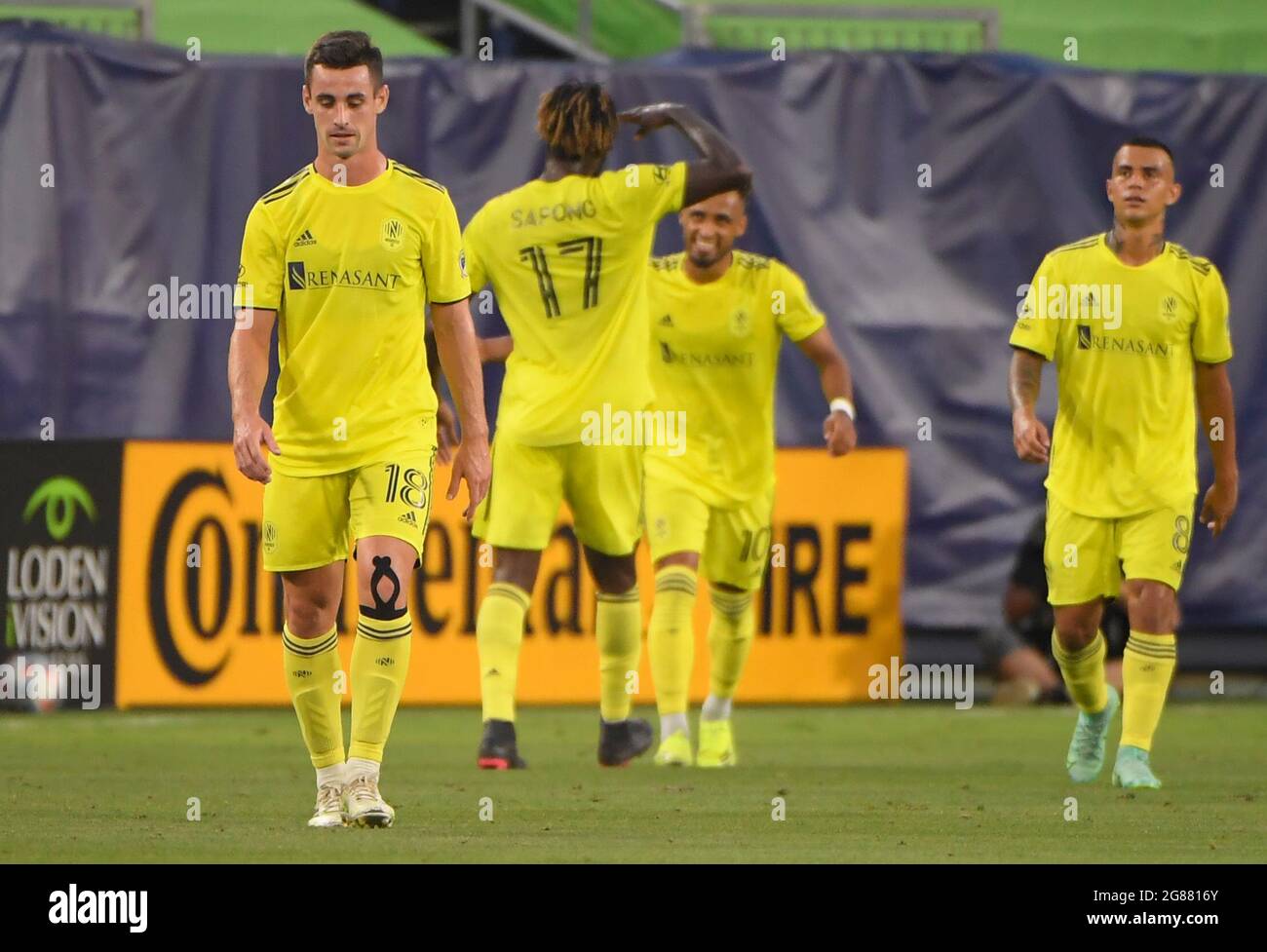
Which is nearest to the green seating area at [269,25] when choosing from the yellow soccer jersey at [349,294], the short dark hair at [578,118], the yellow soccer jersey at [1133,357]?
the short dark hair at [578,118]

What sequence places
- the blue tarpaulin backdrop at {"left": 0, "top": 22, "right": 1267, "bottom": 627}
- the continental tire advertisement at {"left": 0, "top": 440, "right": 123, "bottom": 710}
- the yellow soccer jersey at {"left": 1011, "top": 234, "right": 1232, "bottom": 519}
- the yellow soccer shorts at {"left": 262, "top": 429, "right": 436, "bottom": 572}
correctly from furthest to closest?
the blue tarpaulin backdrop at {"left": 0, "top": 22, "right": 1267, "bottom": 627}
the continental tire advertisement at {"left": 0, "top": 440, "right": 123, "bottom": 710}
the yellow soccer jersey at {"left": 1011, "top": 234, "right": 1232, "bottom": 519}
the yellow soccer shorts at {"left": 262, "top": 429, "right": 436, "bottom": 572}

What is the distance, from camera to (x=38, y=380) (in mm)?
14258

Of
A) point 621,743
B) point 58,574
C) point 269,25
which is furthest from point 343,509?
point 269,25

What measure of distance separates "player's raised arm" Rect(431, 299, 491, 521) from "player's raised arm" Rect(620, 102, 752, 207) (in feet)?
6.67

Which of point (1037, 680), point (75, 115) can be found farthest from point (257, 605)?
point (1037, 680)

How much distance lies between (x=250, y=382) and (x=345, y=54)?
3.33ft

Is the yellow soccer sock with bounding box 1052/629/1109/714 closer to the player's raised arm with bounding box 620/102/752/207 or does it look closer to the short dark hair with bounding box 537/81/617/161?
the player's raised arm with bounding box 620/102/752/207

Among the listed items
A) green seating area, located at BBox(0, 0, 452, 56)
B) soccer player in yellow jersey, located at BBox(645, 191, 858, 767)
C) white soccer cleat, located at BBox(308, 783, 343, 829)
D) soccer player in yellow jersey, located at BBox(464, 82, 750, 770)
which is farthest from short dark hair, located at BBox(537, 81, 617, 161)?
green seating area, located at BBox(0, 0, 452, 56)

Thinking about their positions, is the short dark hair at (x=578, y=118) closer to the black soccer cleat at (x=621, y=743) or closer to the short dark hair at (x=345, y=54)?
the black soccer cleat at (x=621, y=743)

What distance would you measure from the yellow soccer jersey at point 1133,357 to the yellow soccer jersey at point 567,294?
1633 millimetres

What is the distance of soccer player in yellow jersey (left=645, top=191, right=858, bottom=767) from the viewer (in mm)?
10883

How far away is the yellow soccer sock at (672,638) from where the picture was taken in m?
10.8

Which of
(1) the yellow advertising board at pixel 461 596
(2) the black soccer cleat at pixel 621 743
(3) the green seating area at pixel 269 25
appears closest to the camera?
(2) the black soccer cleat at pixel 621 743
